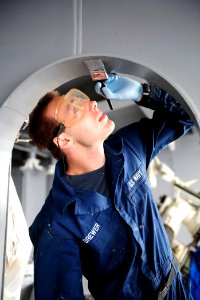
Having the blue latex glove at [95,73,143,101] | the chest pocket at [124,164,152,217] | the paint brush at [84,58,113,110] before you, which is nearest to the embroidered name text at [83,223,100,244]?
the chest pocket at [124,164,152,217]

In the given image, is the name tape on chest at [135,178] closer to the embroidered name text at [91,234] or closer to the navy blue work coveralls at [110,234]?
the navy blue work coveralls at [110,234]

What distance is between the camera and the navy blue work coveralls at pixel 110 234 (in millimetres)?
1497

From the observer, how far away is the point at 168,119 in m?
1.60

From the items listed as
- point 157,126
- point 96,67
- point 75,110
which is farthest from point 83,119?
point 96,67

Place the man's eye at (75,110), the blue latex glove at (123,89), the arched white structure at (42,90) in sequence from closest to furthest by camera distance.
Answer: the arched white structure at (42,90) → the blue latex glove at (123,89) → the man's eye at (75,110)

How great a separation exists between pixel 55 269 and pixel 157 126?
2.48 ft

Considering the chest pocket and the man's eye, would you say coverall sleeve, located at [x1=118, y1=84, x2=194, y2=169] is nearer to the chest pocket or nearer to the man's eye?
the chest pocket

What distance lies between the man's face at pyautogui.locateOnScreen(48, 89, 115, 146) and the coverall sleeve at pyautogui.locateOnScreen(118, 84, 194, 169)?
16 cm

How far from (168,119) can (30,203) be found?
103 inches

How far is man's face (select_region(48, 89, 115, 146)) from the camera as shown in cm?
156

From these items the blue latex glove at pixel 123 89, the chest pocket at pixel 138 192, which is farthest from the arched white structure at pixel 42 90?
the chest pocket at pixel 138 192

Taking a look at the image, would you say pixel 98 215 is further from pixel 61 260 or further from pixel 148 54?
pixel 148 54

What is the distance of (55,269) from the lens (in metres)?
1.52

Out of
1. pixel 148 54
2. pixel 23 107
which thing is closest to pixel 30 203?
pixel 23 107
